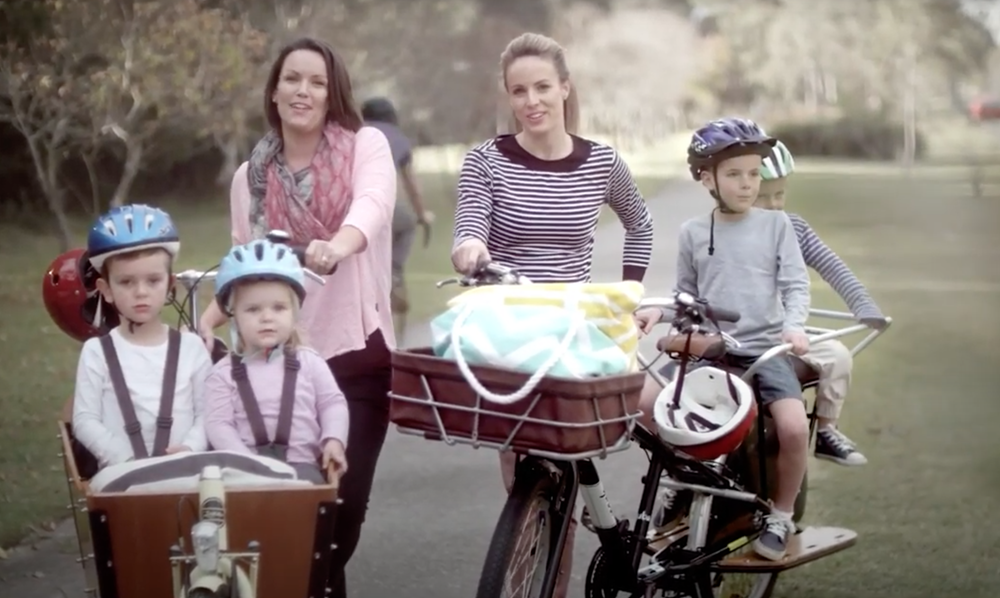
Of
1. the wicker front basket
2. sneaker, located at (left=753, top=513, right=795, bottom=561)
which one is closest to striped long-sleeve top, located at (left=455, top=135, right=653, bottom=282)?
the wicker front basket

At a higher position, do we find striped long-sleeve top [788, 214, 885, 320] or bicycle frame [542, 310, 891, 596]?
striped long-sleeve top [788, 214, 885, 320]

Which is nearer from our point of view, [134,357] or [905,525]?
[134,357]

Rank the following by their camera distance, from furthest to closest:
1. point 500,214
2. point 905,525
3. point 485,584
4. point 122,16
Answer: point 122,16 < point 905,525 < point 500,214 < point 485,584

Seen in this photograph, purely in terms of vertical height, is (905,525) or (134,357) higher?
(134,357)

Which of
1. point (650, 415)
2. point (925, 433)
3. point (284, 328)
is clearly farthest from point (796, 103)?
point (284, 328)

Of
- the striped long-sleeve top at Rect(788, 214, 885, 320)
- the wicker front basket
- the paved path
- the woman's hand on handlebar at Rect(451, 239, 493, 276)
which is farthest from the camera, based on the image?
the paved path

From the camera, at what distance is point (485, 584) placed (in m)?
2.96

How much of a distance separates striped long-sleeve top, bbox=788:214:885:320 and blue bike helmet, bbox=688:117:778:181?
33 centimetres

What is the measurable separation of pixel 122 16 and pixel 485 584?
12.3ft

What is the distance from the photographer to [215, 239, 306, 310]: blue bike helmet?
3021 millimetres

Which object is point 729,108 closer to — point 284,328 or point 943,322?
point 943,322

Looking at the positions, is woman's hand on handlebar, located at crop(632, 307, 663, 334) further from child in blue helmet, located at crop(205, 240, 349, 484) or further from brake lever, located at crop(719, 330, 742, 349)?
child in blue helmet, located at crop(205, 240, 349, 484)

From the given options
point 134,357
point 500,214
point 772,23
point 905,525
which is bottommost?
point 905,525

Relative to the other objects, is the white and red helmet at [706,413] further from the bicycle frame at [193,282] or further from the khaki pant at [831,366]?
the bicycle frame at [193,282]
